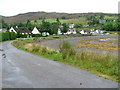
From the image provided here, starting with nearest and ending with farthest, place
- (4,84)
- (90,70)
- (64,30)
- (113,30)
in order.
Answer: (4,84) → (90,70) → (64,30) → (113,30)

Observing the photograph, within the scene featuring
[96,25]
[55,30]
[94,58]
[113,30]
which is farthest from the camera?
[96,25]

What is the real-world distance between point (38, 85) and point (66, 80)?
5.57ft

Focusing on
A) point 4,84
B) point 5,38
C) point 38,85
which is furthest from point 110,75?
point 5,38

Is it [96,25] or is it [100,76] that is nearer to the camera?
[100,76]

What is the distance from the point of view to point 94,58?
1589 cm

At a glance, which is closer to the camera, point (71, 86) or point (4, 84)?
point (71, 86)

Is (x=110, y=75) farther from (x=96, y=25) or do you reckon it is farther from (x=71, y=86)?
(x=96, y=25)

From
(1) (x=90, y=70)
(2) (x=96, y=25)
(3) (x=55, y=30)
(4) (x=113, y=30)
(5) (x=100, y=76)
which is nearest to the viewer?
(5) (x=100, y=76)

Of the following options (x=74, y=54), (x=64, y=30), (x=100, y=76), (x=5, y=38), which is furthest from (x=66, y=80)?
(x=64, y=30)

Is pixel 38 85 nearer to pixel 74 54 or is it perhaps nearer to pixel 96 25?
pixel 74 54

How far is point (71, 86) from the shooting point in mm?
8930

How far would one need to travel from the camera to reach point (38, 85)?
9273 millimetres

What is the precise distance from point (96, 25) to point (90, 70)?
17916 cm

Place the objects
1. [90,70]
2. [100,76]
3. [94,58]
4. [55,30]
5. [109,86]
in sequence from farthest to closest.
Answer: [55,30] → [94,58] → [90,70] → [100,76] → [109,86]
